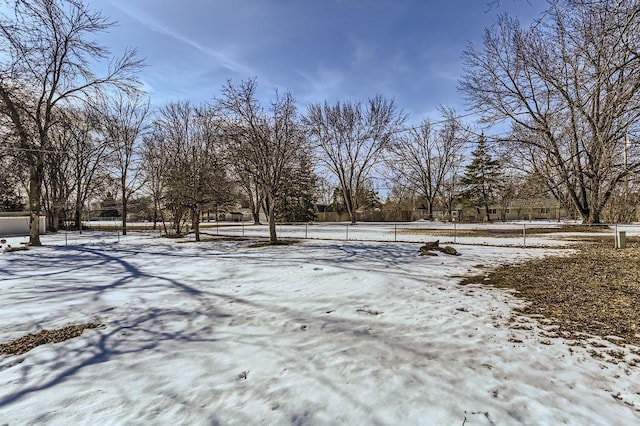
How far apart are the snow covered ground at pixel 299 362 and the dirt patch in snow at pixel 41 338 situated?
0.65ft

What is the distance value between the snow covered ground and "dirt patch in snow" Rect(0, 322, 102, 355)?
0.65 ft

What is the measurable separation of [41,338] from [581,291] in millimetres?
8341

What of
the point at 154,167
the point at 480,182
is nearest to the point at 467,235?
the point at 154,167

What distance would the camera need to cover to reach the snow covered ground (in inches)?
97.1

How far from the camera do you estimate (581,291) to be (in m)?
5.75

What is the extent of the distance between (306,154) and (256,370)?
14838 millimetres

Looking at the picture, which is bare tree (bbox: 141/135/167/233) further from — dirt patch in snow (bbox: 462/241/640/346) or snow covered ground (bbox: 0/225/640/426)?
dirt patch in snow (bbox: 462/241/640/346)

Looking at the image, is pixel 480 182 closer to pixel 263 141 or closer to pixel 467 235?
pixel 467 235

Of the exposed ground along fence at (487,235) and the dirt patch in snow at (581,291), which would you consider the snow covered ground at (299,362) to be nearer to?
the dirt patch in snow at (581,291)

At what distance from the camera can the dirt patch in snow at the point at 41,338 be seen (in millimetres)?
Answer: 3605

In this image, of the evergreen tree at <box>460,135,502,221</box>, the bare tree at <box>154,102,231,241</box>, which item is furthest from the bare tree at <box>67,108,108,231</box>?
the evergreen tree at <box>460,135,502,221</box>

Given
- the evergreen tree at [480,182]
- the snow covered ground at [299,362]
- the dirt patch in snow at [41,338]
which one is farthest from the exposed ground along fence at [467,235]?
the evergreen tree at [480,182]

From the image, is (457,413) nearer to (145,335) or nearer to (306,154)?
(145,335)

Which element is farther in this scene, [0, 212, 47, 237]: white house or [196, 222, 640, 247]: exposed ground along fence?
[0, 212, 47, 237]: white house
